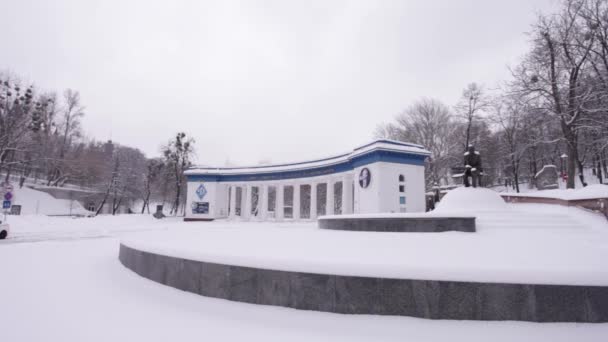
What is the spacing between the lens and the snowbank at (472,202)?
12.0 m

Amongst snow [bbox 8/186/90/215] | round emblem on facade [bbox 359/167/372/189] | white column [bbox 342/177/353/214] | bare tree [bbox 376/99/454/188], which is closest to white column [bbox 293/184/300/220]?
white column [bbox 342/177/353/214]

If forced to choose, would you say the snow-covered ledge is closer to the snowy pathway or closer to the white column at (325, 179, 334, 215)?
the snowy pathway

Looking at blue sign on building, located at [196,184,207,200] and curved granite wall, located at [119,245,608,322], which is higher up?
blue sign on building, located at [196,184,207,200]

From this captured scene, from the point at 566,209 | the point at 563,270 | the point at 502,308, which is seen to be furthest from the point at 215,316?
the point at 566,209

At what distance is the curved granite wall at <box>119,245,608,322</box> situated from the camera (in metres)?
4.07

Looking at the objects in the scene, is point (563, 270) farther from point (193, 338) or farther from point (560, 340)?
point (193, 338)

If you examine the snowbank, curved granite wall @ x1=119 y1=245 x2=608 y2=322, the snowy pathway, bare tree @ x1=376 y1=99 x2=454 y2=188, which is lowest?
the snowy pathway

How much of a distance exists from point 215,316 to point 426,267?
128 inches

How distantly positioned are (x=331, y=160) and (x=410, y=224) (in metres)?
16.7

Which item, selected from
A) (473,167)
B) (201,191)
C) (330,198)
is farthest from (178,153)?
(473,167)

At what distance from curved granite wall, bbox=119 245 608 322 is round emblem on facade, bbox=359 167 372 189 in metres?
16.7

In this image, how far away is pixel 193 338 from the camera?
3770 millimetres

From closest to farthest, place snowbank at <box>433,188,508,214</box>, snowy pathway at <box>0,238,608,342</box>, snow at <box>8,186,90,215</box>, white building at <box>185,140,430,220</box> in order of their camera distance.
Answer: snowy pathway at <box>0,238,608,342</box> < snowbank at <box>433,188,508,214</box> < white building at <box>185,140,430,220</box> < snow at <box>8,186,90,215</box>

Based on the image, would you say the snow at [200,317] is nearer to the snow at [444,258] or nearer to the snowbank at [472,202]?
the snow at [444,258]
